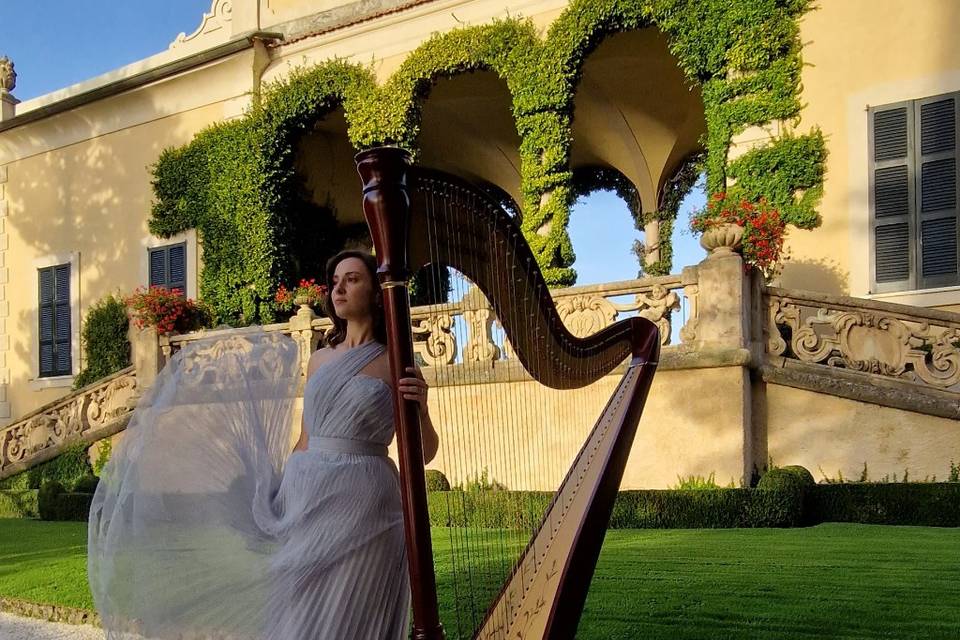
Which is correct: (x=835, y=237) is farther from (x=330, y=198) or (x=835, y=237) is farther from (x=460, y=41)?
(x=330, y=198)

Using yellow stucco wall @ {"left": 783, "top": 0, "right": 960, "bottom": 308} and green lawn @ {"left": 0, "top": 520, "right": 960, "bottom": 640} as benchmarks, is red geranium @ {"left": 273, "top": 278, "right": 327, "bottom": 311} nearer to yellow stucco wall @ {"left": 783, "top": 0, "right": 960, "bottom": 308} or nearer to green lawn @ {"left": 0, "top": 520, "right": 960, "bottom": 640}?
green lawn @ {"left": 0, "top": 520, "right": 960, "bottom": 640}

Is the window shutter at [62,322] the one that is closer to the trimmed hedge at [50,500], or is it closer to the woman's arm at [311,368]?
the trimmed hedge at [50,500]

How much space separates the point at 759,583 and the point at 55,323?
15.2 meters

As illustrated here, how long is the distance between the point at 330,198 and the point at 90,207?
4.52m

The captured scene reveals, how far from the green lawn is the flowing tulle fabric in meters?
0.88

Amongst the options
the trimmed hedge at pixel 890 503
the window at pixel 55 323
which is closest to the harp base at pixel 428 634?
the trimmed hedge at pixel 890 503

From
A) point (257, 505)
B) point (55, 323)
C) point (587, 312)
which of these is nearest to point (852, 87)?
point (587, 312)

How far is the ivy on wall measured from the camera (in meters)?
10.1

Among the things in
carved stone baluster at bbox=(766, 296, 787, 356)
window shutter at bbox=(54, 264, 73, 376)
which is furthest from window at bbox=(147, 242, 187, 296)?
carved stone baluster at bbox=(766, 296, 787, 356)

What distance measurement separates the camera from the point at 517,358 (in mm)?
3301

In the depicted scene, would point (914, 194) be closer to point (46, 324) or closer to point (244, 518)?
point (244, 518)

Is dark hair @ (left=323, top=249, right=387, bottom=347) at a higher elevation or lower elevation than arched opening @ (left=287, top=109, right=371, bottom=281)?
lower

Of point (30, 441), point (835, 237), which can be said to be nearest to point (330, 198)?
point (30, 441)

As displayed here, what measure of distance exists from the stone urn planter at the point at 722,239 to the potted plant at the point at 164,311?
833 centimetres
